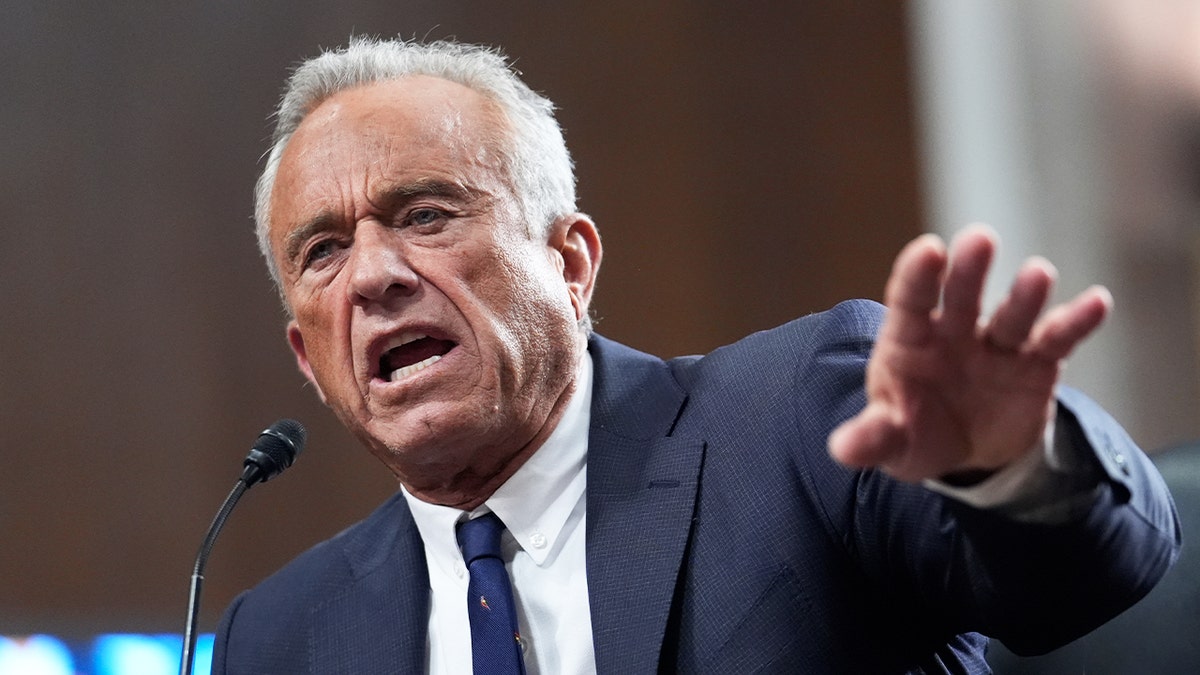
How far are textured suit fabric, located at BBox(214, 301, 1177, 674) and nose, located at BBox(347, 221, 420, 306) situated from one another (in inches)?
14.1

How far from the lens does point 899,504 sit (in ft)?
4.75

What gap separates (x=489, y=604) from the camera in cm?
176

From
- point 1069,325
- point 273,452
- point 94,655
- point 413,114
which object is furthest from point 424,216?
point 94,655

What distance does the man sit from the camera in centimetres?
122

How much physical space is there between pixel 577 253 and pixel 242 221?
184 cm

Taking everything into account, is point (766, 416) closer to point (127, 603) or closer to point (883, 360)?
point (883, 360)

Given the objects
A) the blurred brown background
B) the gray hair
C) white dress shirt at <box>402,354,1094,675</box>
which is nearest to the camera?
white dress shirt at <box>402,354,1094,675</box>

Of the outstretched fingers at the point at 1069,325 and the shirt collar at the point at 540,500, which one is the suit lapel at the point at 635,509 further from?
the outstretched fingers at the point at 1069,325

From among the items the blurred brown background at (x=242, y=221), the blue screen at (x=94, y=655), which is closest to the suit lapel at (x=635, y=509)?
the blue screen at (x=94, y=655)

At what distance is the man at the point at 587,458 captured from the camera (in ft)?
4.00

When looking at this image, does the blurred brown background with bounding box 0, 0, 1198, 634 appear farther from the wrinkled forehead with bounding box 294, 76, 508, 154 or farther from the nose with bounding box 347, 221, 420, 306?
the nose with bounding box 347, 221, 420, 306

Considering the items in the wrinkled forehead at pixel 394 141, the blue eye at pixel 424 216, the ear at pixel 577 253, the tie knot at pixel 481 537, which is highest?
the wrinkled forehead at pixel 394 141

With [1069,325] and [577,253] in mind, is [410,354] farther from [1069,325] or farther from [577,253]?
[1069,325]

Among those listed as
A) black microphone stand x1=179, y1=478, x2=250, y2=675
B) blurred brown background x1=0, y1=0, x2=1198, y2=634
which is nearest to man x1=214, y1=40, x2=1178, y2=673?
black microphone stand x1=179, y1=478, x2=250, y2=675
